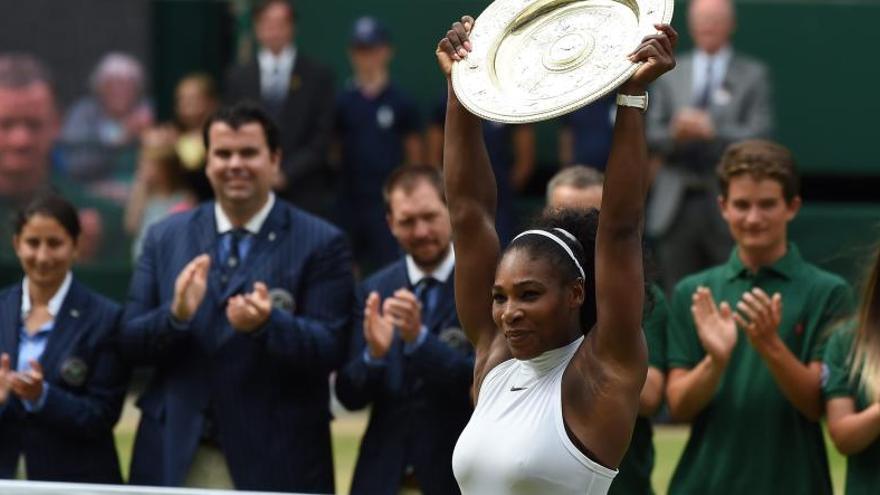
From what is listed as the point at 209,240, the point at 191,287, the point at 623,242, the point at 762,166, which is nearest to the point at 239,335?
the point at 191,287

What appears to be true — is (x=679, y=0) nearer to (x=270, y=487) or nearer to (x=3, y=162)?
(x=3, y=162)

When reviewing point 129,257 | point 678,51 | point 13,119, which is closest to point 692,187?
point 678,51

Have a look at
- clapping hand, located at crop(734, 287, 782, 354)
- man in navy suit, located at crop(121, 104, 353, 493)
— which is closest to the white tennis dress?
clapping hand, located at crop(734, 287, 782, 354)

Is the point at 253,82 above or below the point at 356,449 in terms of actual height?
above

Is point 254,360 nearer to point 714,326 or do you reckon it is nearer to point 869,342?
point 714,326

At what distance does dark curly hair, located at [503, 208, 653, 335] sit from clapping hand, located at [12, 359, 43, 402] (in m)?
2.45

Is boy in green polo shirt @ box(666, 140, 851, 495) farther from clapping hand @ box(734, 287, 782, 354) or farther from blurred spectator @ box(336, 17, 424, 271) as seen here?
blurred spectator @ box(336, 17, 424, 271)

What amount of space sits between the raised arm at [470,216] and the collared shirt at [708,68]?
20.1ft

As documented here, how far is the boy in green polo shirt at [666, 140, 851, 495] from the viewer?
6047mm

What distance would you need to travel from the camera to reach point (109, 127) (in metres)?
11.9

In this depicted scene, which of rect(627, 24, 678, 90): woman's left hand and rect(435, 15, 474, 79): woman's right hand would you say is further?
rect(435, 15, 474, 79): woman's right hand

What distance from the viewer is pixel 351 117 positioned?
37.3 feet

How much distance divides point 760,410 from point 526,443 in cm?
212

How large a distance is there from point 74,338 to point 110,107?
214 inches
